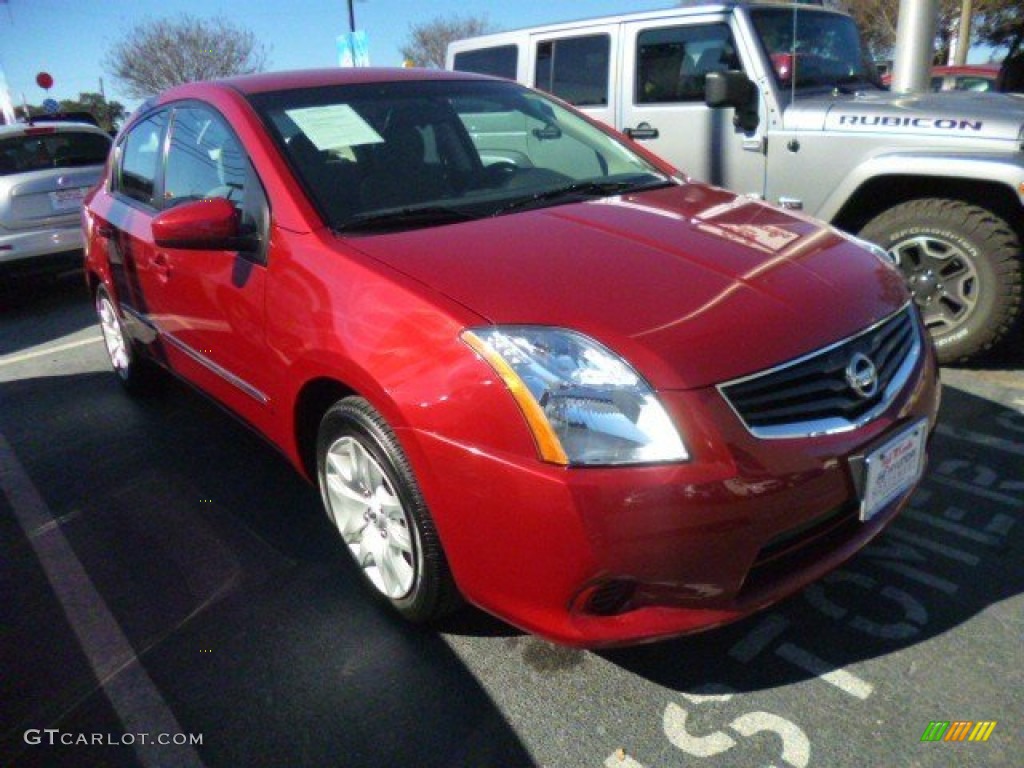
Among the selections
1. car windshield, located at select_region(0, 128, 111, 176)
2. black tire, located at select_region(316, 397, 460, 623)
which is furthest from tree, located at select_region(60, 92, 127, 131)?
black tire, located at select_region(316, 397, 460, 623)

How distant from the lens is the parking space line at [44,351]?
5379 mm

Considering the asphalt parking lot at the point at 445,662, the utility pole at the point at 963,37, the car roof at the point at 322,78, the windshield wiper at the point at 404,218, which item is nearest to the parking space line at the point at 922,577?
the asphalt parking lot at the point at 445,662

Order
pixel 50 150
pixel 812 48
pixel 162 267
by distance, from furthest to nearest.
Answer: pixel 50 150, pixel 812 48, pixel 162 267

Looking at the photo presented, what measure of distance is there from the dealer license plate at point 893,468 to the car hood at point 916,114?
7.48 feet

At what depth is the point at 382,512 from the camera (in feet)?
7.34

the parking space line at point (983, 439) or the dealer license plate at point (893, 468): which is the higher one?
the dealer license plate at point (893, 468)

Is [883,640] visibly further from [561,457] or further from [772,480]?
[561,457]

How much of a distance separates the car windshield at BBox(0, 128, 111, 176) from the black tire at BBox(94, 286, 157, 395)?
309 centimetres

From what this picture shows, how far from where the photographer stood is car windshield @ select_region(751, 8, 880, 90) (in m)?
4.50

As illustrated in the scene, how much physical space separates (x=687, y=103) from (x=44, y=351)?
4696mm

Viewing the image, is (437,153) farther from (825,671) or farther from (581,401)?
(825,671)

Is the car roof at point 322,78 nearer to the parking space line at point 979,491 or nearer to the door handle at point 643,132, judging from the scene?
the door handle at point 643,132

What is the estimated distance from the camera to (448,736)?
1960 mm

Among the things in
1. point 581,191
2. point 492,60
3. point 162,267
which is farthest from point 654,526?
point 492,60
